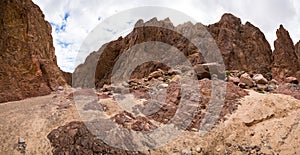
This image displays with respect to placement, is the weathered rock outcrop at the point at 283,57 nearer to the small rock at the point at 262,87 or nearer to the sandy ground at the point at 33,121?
the small rock at the point at 262,87

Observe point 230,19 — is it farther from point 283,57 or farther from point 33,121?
point 33,121

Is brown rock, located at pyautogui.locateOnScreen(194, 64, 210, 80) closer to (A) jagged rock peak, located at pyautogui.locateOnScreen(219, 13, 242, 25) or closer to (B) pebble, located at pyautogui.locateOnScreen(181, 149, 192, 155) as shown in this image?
(B) pebble, located at pyautogui.locateOnScreen(181, 149, 192, 155)

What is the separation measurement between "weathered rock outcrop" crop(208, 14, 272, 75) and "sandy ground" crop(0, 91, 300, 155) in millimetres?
40035

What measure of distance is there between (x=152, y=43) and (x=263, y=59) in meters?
22.3

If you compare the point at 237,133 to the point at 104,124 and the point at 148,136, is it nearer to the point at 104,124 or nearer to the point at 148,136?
the point at 148,136

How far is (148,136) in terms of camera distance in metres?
10.0

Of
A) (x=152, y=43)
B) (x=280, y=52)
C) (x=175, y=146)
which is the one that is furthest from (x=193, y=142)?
(x=280, y=52)

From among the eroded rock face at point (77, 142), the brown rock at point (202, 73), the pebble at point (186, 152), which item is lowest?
the pebble at point (186, 152)

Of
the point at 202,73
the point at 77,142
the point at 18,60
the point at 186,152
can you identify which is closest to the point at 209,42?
the point at 202,73

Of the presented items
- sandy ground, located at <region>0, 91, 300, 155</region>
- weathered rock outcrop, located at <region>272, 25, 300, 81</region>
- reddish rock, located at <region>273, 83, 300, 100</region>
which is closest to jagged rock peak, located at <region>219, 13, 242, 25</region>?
weathered rock outcrop, located at <region>272, 25, 300, 81</region>

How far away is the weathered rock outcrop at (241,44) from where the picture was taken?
51281 millimetres

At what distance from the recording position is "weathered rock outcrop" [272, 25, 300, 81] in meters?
51.1

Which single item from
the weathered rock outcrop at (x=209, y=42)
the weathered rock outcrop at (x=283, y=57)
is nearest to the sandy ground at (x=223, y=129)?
the weathered rock outcrop at (x=209, y=42)

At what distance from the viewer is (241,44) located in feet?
177
